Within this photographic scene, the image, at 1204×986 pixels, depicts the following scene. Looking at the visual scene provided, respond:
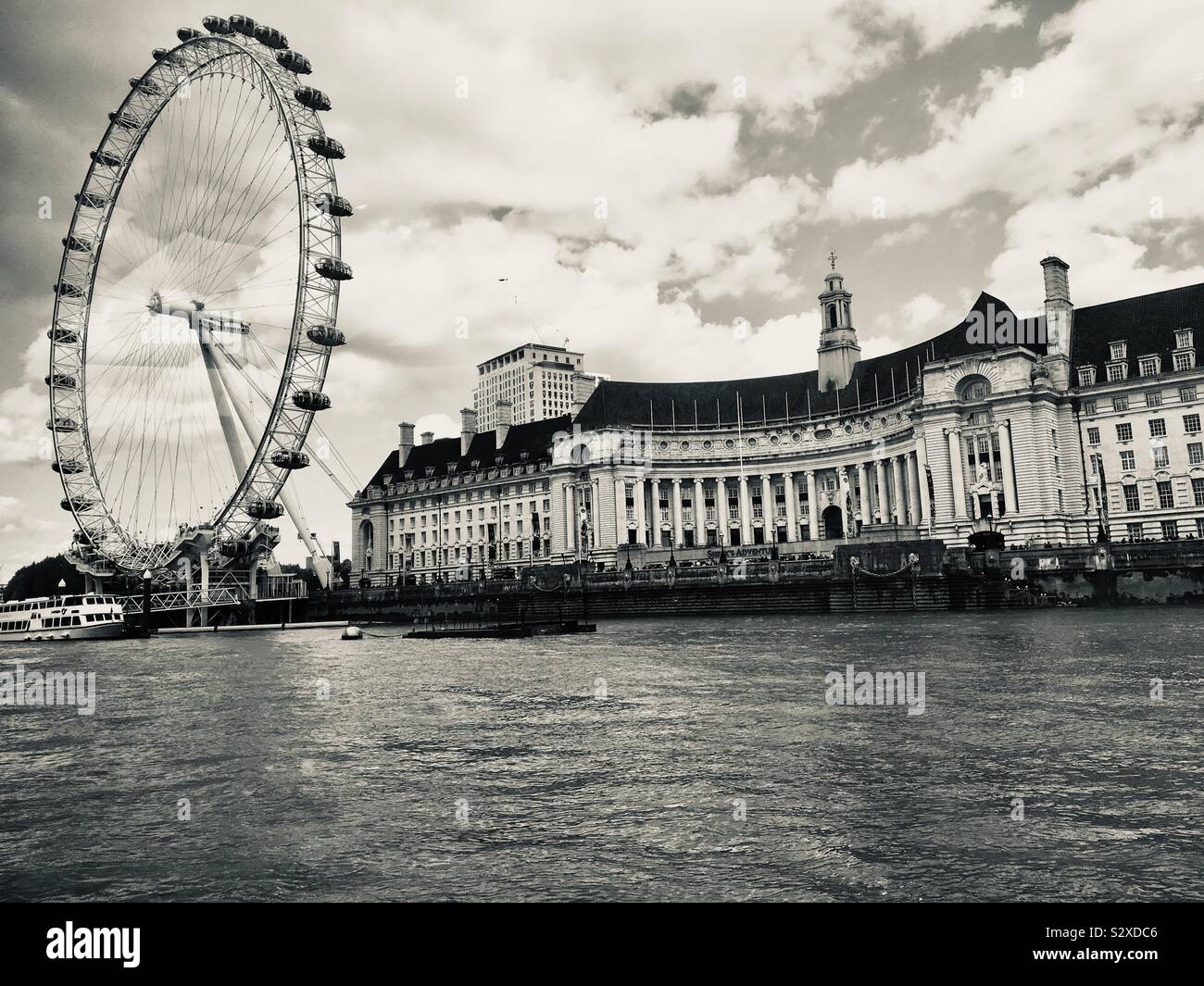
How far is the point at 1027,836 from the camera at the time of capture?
31.7 ft

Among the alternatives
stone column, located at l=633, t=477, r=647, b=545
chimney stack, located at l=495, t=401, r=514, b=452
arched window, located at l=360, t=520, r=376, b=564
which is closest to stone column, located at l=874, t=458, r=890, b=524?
stone column, located at l=633, t=477, r=647, b=545

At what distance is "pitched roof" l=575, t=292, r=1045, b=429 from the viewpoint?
→ 11469 cm

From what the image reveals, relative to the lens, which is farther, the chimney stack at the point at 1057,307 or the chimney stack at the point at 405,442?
the chimney stack at the point at 405,442

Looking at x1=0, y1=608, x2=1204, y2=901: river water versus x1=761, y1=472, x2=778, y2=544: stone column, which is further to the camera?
x1=761, y1=472, x2=778, y2=544: stone column

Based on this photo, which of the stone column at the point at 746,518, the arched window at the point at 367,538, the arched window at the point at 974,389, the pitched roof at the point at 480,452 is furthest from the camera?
the arched window at the point at 367,538

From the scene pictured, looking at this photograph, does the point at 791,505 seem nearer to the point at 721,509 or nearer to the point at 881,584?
the point at 721,509

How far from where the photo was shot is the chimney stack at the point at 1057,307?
9081 centimetres

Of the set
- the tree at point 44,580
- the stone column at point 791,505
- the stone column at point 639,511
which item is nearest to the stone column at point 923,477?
the stone column at point 791,505

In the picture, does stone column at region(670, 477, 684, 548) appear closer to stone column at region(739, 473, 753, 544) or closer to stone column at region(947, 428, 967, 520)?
stone column at region(739, 473, 753, 544)

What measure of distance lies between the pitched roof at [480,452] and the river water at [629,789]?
10430 centimetres

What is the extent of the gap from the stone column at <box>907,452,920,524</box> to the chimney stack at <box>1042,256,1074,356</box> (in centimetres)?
1832

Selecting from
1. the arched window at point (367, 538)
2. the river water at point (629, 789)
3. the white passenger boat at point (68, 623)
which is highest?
the arched window at point (367, 538)

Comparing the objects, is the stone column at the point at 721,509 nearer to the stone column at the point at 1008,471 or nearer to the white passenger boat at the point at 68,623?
the stone column at the point at 1008,471
